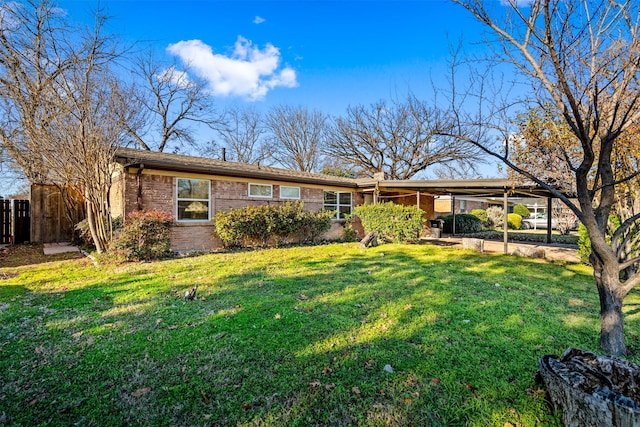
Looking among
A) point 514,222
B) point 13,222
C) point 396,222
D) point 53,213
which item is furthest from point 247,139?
point 514,222

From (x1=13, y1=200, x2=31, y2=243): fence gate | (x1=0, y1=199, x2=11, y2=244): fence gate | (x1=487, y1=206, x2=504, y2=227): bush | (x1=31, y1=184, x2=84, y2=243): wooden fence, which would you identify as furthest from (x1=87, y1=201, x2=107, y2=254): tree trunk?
(x1=487, y1=206, x2=504, y2=227): bush

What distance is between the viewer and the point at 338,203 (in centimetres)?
1453

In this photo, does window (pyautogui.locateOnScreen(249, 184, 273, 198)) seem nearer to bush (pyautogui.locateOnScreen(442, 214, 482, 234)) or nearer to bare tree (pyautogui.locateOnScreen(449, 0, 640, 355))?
bare tree (pyautogui.locateOnScreen(449, 0, 640, 355))

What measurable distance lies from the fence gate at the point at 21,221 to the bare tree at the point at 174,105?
1130 centimetres

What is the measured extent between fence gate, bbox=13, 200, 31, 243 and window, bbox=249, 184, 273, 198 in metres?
8.41

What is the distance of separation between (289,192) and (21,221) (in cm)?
1007

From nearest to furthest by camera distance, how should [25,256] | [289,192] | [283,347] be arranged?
[283,347], [25,256], [289,192]

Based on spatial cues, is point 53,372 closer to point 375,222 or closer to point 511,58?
point 511,58

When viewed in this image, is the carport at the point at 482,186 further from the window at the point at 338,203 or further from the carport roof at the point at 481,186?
the window at the point at 338,203

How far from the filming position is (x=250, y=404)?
2355 millimetres

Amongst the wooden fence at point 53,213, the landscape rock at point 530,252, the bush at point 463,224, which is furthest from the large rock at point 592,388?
the bush at point 463,224

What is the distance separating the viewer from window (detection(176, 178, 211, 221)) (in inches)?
392

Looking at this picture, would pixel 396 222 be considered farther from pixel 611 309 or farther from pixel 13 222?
pixel 13 222

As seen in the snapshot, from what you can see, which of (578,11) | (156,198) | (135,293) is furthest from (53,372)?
(156,198)
